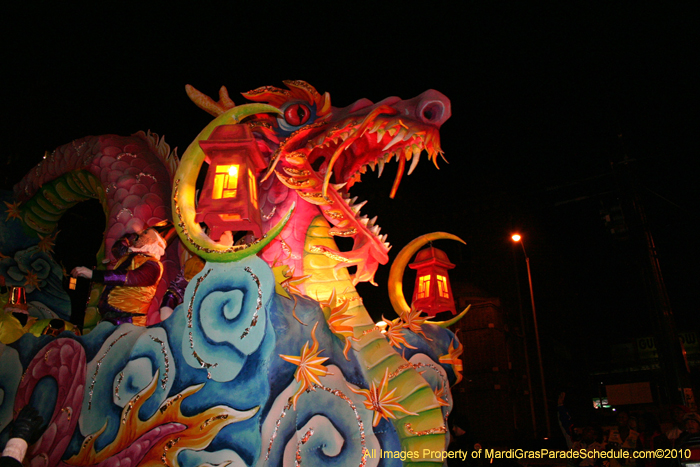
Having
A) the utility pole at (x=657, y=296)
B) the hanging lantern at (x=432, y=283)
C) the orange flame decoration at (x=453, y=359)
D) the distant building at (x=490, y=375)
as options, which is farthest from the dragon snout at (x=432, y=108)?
the distant building at (x=490, y=375)

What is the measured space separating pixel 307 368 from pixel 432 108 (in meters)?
1.90

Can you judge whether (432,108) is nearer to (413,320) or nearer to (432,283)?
A: (413,320)

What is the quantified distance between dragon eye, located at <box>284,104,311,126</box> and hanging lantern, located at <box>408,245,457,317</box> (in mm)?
1994

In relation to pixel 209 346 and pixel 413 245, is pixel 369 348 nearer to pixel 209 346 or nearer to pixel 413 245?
pixel 209 346

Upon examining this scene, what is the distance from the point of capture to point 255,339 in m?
2.08

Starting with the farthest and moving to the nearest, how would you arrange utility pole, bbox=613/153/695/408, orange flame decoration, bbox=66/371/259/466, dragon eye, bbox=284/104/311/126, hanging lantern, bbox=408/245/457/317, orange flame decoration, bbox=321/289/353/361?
utility pole, bbox=613/153/695/408 < hanging lantern, bbox=408/245/457/317 < dragon eye, bbox=284/104/311/126 < orange flame decoration, bbox=321/289/353/361 < orange flame decoration, bbox=66/371/259/466

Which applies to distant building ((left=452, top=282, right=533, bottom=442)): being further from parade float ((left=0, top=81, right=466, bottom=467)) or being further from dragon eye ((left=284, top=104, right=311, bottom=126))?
dragon eye ((left=284, top=104, right=311, bottom=126))

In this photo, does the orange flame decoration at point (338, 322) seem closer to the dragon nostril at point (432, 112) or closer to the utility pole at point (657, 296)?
the dragon nostril at point (432, 112)

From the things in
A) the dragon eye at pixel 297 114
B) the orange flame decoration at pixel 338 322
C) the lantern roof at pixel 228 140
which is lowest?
the orange flame decoration at pixel 338 322

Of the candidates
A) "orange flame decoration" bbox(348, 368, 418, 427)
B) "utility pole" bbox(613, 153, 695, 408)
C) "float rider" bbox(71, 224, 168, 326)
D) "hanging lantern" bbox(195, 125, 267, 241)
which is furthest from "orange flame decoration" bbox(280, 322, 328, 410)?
"utility pole" bbox(613, 153, 695, 408)

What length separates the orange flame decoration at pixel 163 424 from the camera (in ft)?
6.61

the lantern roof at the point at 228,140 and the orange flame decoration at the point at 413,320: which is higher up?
the lantern roof at the point at 228,140

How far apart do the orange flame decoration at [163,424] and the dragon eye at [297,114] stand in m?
2.01

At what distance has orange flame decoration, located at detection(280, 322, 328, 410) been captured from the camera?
2111mm
